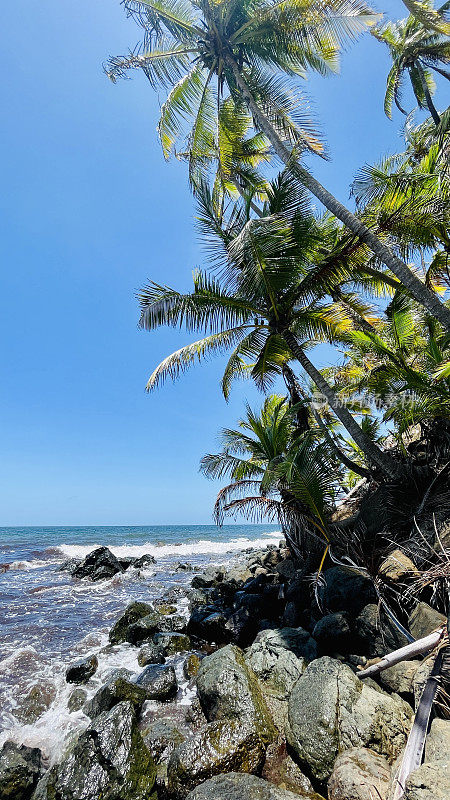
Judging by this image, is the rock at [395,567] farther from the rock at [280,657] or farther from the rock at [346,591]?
the rock at [280,657]

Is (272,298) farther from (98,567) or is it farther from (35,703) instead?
(98,567)

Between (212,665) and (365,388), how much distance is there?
22.3ft

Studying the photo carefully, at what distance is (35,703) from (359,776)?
206 inches

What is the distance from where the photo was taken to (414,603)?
18.0 ft

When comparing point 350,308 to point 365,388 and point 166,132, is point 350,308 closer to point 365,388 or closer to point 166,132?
point 365,388

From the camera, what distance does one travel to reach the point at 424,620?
4828 mm

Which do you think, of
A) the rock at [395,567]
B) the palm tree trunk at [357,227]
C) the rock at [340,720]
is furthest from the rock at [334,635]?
the palm tree trunk at [357,227]

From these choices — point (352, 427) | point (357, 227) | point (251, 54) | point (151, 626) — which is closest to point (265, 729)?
point (151, 626)

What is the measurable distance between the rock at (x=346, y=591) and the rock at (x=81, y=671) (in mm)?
4667

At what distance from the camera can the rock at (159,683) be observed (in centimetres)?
561

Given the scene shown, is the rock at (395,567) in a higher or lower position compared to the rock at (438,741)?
higher

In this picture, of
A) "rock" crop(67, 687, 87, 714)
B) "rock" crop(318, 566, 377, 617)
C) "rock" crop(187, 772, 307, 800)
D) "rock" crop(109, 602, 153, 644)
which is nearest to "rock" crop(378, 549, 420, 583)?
"rock" crop(318, 566, 377, 617)

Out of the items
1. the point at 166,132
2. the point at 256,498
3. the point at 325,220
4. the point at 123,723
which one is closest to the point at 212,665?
the point at 123,723

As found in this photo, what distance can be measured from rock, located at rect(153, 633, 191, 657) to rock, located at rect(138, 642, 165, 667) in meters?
0.18
